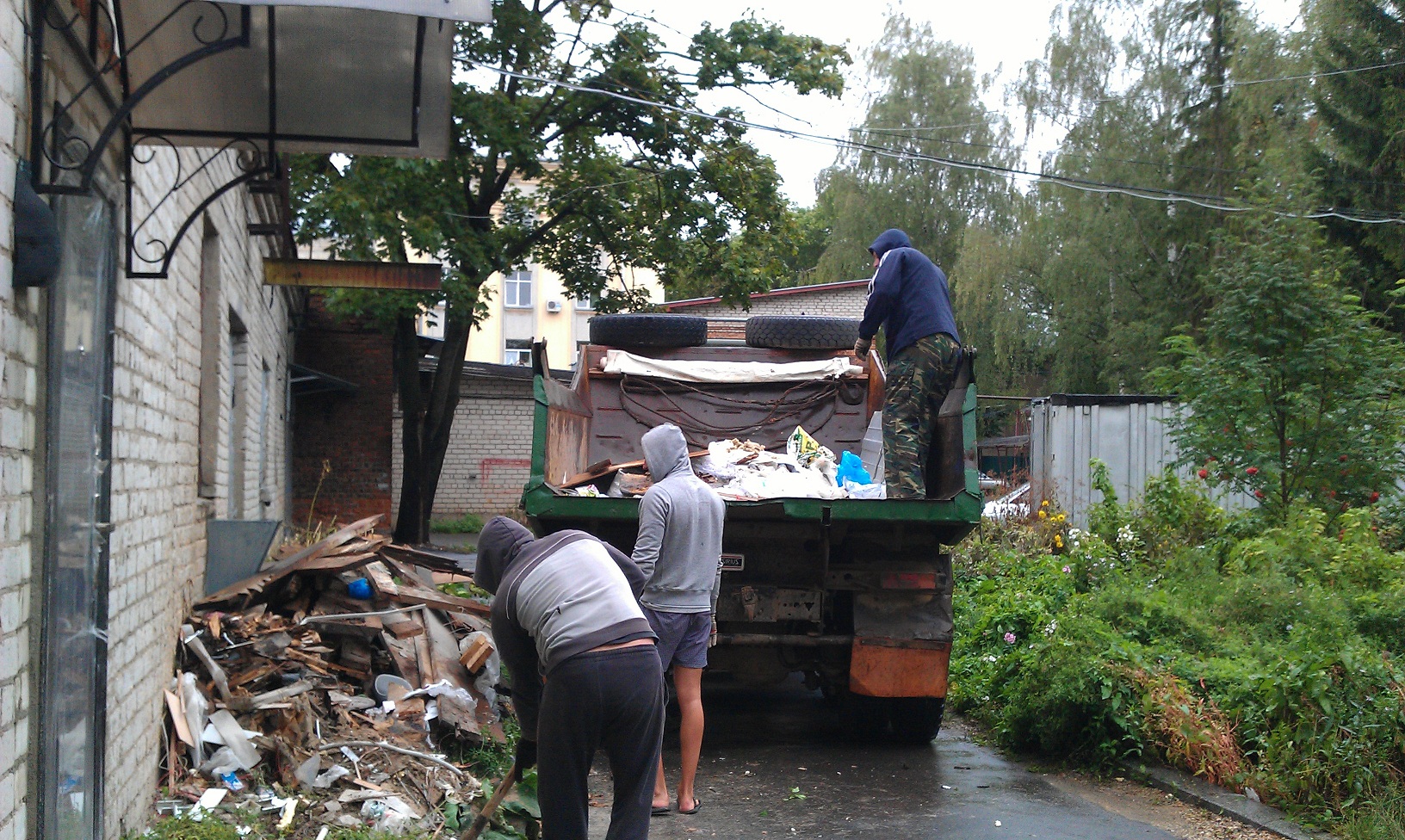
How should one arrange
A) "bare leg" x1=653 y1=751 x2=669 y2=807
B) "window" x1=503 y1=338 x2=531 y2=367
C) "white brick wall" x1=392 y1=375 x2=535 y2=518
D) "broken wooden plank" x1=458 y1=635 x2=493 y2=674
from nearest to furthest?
"bare leg" x1=653 y1=751 x2=669 y2=807 < "broken wooden plank" x1=458 y1=635 x2=493 y2=674 < "white brick wall" x1=392 y1=375 x2=535 y2=518 < "window" x1=503 y1=338 x2=531 y2=367

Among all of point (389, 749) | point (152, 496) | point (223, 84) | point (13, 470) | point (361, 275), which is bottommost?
point (389, 749)

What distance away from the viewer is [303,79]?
4547 mm

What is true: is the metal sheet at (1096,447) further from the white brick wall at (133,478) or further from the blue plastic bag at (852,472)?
the white brick wall at (133,478)

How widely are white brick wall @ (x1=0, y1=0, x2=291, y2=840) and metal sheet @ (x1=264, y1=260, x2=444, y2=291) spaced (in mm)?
423

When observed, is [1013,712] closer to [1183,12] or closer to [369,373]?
[369,373]

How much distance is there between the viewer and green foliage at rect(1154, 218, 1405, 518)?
873cm

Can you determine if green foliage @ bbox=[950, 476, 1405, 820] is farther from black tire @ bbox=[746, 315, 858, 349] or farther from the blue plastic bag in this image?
black tire @ bbox=[746, 315, 858, 349]

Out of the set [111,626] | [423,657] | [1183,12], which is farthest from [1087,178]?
[111,626]

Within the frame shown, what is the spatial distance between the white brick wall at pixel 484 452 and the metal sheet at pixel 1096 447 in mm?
13279

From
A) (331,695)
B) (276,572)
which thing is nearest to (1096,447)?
(276,572)

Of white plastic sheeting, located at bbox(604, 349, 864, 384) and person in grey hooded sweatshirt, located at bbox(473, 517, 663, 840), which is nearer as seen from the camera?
person in grey hooded sweatshirt, located at bbox(473, 517, 663, 840)

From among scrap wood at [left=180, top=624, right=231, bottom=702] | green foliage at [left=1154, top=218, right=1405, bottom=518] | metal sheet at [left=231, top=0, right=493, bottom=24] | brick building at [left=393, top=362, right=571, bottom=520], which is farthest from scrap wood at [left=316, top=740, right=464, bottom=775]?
brick building at [left=393, top=362, right=571, bottom=520]

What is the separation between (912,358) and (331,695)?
366 cm

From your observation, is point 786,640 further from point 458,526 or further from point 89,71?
point 458,526
